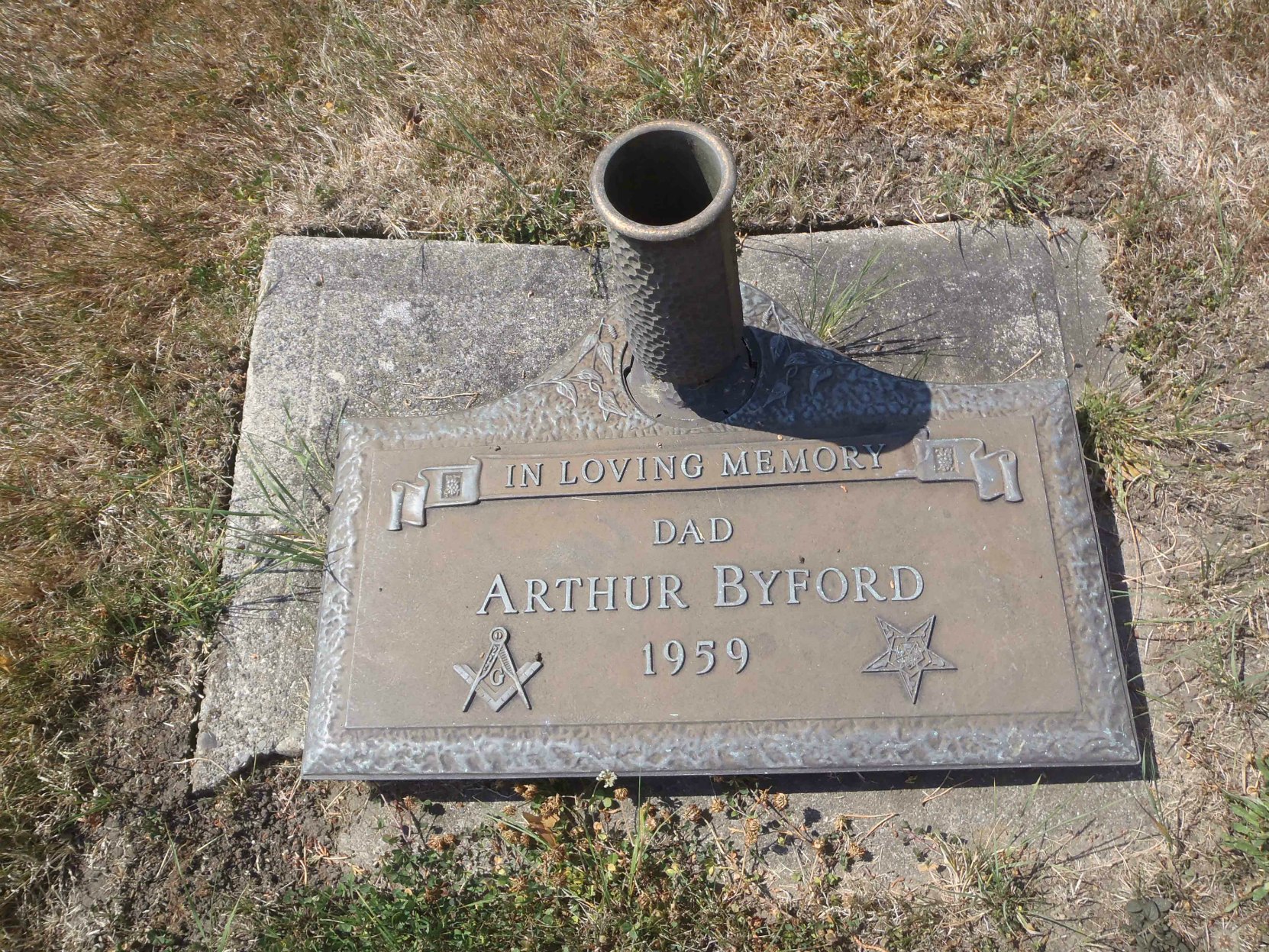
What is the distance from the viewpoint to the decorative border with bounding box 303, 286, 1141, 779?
1.72 m

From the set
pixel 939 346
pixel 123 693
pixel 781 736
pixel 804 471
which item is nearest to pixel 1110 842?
pixel 781 736

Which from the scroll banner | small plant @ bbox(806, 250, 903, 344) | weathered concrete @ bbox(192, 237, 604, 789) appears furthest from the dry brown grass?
the scroll banner

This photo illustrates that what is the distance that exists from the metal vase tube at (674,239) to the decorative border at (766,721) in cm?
21

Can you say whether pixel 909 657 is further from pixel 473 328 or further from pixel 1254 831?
pixel 473 328

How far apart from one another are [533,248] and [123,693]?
1.58 meters

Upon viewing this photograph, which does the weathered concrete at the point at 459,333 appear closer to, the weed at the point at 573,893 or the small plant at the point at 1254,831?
the weed at the point at 573,893

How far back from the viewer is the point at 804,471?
191 cm

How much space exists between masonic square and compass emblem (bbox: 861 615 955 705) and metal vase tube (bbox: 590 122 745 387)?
27.0 inches

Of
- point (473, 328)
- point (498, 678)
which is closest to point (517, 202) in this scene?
point (473, 328)

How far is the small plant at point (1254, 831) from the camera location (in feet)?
5.86

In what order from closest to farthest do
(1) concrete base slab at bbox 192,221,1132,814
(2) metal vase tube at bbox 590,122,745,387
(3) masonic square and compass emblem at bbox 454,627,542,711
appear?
1. (2) metal vase tube at bbox 590,122,745,387
2. (3) masonic square and compass emblem at bbox 454,627,542,711
3. (1) concrete base slab at bbox 192,221,1132,814

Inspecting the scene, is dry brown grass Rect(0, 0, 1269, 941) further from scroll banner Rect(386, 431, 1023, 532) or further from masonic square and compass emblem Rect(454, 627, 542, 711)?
masonic square and compass emblem Rect(454, 627, 542, 711)

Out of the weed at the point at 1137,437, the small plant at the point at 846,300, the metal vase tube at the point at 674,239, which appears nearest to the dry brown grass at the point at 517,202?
the weed at the point at 1137,437

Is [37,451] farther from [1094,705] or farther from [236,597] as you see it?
[1094,705]
